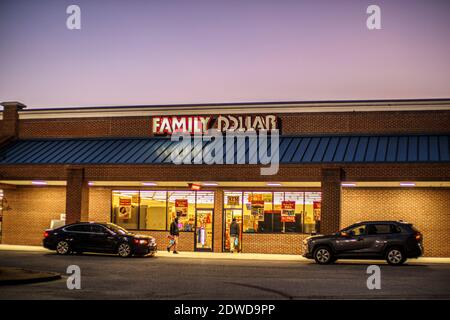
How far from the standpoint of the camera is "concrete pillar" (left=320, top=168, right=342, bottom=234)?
100ft

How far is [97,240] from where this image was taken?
28281 mm

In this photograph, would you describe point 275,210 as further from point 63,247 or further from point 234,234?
point 63,247

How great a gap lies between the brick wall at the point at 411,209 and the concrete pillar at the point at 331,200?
2.44 metres

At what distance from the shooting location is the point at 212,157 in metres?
33.1

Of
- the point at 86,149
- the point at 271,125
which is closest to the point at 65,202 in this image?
the point at 86,149

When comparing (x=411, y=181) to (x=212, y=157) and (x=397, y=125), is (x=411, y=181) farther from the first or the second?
(x=212, y=157)

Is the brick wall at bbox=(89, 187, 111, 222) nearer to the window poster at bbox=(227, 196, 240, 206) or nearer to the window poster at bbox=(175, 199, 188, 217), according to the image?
the window poster at bbox=(175, 199, 188, 217)

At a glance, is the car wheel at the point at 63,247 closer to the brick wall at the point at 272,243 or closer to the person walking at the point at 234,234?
the person walking at the point at 234,234

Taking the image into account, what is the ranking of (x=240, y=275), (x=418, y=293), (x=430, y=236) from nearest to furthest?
(x=418, y=293)
(x=240, y=275)
(x=430, y=236)

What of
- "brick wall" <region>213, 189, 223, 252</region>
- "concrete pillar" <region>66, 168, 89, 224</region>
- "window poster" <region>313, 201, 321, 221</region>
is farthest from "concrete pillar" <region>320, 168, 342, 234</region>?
"concrete pillar" <region>66, 168, 89, 224</region>

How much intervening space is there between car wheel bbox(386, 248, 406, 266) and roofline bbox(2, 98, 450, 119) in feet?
34.1

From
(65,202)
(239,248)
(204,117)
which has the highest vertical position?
(204,117)

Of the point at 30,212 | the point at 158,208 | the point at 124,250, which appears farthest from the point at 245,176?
the point at 30,212

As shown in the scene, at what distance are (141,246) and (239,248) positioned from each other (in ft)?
24.4
